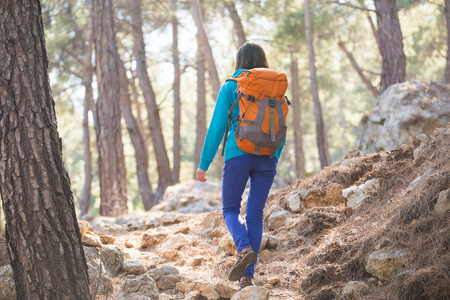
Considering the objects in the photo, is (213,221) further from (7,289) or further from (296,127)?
(296,127)

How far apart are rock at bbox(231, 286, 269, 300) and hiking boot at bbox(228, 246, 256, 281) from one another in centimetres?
13

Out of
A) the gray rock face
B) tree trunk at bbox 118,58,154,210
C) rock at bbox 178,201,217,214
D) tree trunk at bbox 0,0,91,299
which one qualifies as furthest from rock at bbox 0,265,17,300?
tree trunk at bbox 118,58,154,210

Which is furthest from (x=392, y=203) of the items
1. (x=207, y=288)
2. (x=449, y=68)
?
(x=449, y=68)

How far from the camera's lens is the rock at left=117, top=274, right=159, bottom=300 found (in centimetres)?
323

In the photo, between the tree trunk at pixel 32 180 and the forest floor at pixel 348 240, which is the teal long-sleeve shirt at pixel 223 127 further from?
the tree trunk at pixel 32 180

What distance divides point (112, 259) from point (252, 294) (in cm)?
154

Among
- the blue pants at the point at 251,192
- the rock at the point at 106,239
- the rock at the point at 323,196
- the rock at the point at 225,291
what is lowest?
the rock at the point at 225,291

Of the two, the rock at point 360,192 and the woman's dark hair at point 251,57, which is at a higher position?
the woman's dark hair at point 251,57

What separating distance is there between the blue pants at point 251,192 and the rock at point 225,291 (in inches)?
6.2

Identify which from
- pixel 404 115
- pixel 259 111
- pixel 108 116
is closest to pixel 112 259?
pixel 259 111

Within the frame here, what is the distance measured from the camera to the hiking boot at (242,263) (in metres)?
3.20

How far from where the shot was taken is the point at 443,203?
3250 millimetres

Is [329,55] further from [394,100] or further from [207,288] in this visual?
[207,288]

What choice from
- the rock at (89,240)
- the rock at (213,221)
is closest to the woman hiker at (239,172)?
the rock at (89,240)
